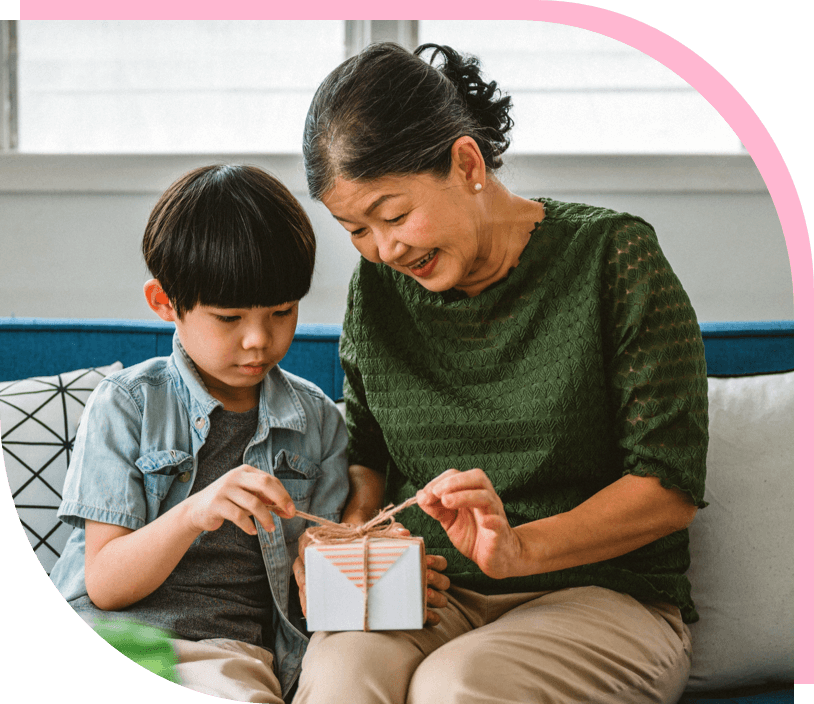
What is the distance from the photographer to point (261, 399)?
0.97 metres

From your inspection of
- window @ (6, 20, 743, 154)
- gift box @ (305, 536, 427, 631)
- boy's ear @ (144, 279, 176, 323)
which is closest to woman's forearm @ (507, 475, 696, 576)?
gift box @ (305, 536, 427, 631)

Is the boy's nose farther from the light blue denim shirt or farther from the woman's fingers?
the woman's fingers

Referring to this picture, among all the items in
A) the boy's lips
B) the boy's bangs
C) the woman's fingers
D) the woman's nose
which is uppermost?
the woman's nose

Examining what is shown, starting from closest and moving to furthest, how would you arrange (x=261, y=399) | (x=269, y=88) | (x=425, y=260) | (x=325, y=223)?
(x=425, y=260)
(x=261, y=399)
(x=325, y=223)
(x=269, y=88)

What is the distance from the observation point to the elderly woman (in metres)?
0.74

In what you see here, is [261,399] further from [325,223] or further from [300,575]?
[325,223]

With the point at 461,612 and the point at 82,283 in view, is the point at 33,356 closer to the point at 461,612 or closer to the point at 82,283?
the point at 82,283

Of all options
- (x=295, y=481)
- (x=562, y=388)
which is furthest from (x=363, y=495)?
(x=562, y=388)

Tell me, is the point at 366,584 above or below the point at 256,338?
below

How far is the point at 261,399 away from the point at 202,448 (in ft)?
0.32

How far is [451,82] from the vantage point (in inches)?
33.8

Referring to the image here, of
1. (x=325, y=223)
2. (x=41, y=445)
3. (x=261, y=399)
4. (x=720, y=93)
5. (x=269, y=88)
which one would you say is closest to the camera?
(x=720, y=93)

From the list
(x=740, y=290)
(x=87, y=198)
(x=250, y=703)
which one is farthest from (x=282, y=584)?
(x=740, y=290)

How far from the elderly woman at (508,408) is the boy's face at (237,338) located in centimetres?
14
